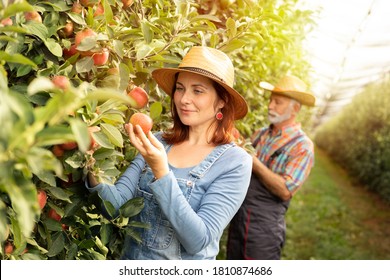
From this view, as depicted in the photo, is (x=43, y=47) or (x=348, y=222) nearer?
(x=43, y=47)

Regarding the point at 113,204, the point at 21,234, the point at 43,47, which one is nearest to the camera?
the point at 21,234

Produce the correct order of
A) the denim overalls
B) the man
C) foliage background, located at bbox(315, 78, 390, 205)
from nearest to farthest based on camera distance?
the denim overalls, the man, foliage background, located at bbox(315, 78, 390, 205)

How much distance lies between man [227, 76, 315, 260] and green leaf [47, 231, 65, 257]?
1735 mm

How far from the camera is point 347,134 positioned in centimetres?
1733

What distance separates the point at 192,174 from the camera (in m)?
1.69

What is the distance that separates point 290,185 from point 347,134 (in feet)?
48.7

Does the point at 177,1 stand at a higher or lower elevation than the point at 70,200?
higher

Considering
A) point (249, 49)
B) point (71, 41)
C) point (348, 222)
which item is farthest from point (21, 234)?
point (348, 222)

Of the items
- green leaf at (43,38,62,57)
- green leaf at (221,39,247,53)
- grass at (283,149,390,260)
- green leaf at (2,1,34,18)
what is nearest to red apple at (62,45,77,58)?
green leaf at (43,38,62,57)

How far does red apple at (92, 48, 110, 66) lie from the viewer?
60.4 inches

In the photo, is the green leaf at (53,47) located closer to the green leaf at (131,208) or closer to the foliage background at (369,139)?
the green leaf at (131,208)

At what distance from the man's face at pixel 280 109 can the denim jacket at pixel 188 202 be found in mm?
1670

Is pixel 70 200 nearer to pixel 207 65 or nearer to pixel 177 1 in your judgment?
pixel 207 65

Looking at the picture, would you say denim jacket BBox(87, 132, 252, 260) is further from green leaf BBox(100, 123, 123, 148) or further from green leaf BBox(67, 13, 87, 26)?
green leaf BBox(67, 13, 87, 26)
